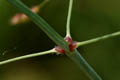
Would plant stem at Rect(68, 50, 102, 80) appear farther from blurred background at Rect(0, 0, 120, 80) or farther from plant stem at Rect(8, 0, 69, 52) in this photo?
blurred background at Rect(0, 0, 120, 80)

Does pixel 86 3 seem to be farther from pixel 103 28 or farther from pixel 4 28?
pixel 4 28

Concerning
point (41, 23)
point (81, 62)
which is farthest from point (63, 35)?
point (41, 23)

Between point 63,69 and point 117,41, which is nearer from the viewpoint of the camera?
point 117,41

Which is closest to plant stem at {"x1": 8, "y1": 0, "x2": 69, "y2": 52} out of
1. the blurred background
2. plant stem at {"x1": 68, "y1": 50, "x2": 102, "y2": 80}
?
plant stem at {"x1": 68, "y1": 50, "x2": 102, "y2": 80}

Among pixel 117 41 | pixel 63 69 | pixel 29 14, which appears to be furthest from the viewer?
pixel 63 69

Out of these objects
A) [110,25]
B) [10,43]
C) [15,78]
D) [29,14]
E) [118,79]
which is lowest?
[118,79]

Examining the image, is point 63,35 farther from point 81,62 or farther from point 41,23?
point 41,23

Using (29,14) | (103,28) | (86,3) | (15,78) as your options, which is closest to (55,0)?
(86,3)

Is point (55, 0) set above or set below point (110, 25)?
above
